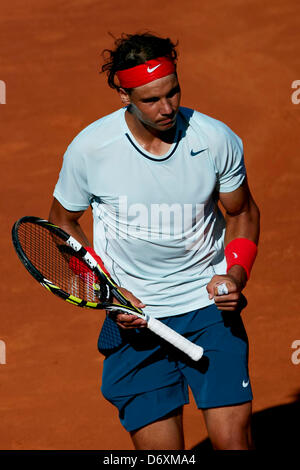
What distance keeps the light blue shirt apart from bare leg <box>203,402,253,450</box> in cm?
53

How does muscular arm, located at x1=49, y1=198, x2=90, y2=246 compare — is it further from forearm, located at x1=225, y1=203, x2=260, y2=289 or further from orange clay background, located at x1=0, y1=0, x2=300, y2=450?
orange clay background, located at x1=0, y1=0, x2=300, y2=450

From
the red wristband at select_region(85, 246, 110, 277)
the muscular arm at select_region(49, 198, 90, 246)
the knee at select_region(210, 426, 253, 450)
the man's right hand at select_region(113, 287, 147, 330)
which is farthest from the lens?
the muscular arm at select_region(49, 198, 90, 246)

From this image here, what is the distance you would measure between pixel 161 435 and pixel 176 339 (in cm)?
48

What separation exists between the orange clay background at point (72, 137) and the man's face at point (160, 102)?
2653 millimetres

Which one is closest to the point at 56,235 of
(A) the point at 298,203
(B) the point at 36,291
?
(B) the point at 36,291

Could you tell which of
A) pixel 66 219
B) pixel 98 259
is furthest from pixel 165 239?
pixel 66 219

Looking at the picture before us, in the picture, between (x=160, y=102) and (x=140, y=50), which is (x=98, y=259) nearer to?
(x=160, y=102)

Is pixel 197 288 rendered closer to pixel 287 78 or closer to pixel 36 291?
pixel 36 291

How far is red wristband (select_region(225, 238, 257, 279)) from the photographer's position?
4041 mm

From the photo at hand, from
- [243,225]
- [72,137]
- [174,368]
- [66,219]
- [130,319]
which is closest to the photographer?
[130,319]

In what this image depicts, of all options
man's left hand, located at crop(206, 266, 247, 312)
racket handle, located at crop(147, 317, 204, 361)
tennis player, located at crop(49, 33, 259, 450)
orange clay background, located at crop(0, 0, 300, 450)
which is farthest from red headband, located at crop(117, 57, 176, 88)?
orange clay background, located at crop(0, 0, 300, 450)

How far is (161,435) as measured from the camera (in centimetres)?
393

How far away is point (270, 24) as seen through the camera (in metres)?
9.83

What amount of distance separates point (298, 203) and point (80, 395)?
2.89m
